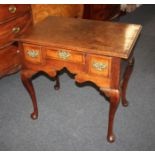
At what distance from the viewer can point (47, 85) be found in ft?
8.79

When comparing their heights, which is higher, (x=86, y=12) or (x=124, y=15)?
(x=86, y=12)

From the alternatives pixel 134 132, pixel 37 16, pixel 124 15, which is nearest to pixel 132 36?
pixel 134 132

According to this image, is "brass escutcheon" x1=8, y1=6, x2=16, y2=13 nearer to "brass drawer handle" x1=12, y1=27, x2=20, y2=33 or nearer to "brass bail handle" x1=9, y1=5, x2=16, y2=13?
"brass bail handle" x1=9, y1=5, x2=16, y2=13

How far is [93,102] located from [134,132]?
54 cm

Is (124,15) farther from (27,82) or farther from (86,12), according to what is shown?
(27,82)

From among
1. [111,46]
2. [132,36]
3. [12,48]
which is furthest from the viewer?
[12,48]

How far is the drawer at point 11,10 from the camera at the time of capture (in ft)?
7.33

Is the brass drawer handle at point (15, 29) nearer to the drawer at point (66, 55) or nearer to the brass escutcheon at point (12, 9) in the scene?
the brass escutcheon at point (12, 9)

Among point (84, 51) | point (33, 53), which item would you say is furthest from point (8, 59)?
point (84, 51)

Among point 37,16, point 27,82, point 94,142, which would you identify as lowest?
point 94,142

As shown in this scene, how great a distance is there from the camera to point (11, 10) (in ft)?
7.57

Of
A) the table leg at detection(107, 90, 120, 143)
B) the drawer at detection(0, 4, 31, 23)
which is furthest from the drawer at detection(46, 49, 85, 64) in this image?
the drawer at detection(0, 4, 31, 23)

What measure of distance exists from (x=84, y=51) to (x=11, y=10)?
1.13m

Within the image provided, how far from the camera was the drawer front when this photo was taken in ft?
5.64
